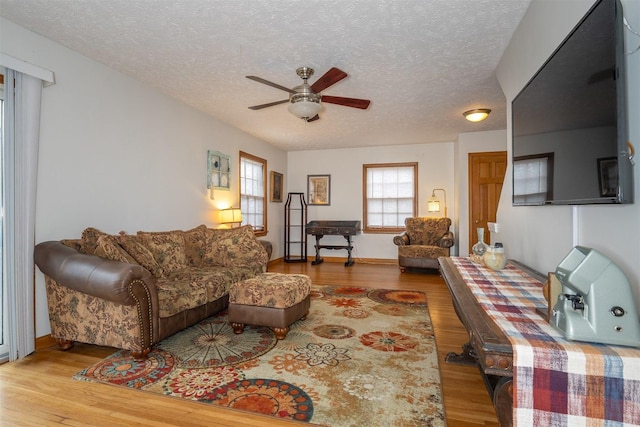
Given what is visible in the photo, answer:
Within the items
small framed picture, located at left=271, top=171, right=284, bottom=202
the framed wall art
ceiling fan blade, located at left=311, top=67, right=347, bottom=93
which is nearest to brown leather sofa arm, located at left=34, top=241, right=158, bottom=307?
ceiling fan blade, located at left=311, top=67, right=347, bottom=93

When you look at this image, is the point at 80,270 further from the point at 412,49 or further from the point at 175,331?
the point at 412,49

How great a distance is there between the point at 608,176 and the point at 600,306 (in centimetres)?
49

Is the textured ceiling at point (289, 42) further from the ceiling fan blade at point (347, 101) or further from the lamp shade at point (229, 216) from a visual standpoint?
the lamp shade at point (229, 216)

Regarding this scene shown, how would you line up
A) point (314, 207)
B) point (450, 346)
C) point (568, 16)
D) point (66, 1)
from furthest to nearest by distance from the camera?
1. point (314, 207)
2. point (450, 346)
3. point (66, 1)
4. point (568, 16)

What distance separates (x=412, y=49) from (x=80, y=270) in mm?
3270

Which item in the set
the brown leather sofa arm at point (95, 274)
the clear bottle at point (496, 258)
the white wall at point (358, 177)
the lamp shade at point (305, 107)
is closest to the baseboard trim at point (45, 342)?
the brown leather sofa arm at point (95, 274)

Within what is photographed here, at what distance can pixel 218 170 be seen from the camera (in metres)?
4.98

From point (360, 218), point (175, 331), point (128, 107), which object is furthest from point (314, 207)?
point (175, 331)

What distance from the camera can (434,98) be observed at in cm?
409

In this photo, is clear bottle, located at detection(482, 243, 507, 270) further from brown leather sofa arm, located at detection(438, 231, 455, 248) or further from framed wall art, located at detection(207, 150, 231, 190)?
framed wall art, located at detection(207, 150, 231, 190)

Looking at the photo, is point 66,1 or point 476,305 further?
point 66,1

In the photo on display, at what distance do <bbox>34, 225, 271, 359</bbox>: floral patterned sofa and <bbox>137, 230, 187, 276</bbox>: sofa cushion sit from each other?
0.01 metres

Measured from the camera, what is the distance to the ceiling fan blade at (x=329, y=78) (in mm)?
2586

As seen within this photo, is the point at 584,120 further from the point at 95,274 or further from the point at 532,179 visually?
the point at 95,274
